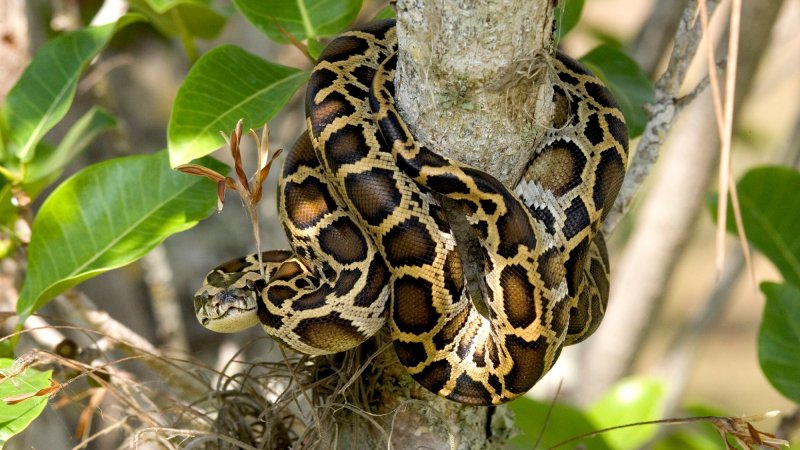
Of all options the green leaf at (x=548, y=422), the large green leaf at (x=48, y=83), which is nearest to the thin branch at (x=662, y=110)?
the green leaf at (x=548, y=422)

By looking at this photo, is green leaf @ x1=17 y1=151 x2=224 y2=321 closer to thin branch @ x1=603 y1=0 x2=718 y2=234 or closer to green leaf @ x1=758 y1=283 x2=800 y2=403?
thin branch @ x1=603 y1=0 x2=718 y2=234

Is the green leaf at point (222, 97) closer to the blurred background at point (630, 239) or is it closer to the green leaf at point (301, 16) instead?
the green leaf at point (301, 16)

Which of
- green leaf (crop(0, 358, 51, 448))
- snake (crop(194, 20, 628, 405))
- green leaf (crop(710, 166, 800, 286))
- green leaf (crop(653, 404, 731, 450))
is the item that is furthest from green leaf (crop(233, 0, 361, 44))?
green leaf (crop(653, 404, 731, 450))

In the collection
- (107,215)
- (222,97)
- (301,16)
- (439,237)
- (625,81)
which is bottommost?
(107,215)

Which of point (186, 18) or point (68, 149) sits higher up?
point (186, 18)

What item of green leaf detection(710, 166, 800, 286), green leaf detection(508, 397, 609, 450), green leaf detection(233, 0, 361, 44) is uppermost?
green leaf detection(233, 0, 361, 44)

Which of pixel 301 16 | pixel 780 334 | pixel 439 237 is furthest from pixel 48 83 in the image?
pixel 780 334

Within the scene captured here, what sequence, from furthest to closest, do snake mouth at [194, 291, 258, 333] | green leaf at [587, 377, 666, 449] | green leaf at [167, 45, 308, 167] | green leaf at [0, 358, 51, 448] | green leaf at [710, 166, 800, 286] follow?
green leaf at [587, 377, 666, 449]
green leaf at [710, 166, 800, 286]
snake mouth at [194, 291, 258, 333]
green leaf at [167, 45, 308, 167]
green leaf at [0, 358, 51, 448]

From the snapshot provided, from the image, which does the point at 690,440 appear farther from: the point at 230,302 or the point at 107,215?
the point at 107,215
